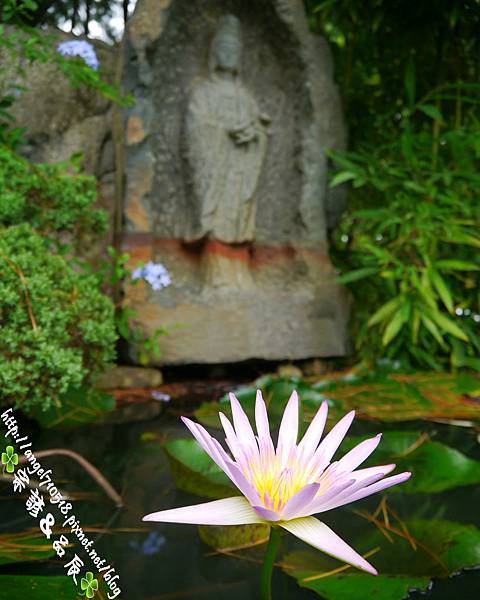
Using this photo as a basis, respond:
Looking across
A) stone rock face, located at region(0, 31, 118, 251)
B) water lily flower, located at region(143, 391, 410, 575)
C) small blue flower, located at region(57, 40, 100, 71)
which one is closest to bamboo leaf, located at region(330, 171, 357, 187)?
stone rock face, located at region(0, 31, 118, 251)

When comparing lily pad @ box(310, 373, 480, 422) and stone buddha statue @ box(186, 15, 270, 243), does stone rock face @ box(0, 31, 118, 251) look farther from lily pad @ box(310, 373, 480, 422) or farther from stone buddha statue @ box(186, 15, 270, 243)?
lily pad @ box(310, 373, 480, 422)

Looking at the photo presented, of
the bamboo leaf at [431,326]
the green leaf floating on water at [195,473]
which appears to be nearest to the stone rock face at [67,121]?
the bamboo leaf at [431,326]

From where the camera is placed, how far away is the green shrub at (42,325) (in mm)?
1205

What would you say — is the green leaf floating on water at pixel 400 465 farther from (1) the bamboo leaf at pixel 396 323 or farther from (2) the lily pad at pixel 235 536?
(1) the bamboo leaf at pixel 396 323

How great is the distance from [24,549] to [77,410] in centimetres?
86

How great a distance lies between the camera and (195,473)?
3.02 ft

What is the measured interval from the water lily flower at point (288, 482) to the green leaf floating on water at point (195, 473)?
1.58 ft

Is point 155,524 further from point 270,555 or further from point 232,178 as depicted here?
point 232,178

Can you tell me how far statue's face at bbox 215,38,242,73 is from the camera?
2543mm

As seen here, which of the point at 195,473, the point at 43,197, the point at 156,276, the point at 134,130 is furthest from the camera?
the point at 134,130

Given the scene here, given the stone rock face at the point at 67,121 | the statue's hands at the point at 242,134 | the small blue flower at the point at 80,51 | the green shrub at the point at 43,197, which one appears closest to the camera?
the green shrub at the point at 43,197

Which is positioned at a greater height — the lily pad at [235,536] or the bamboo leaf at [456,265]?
the bamboo leaf at [456,265]

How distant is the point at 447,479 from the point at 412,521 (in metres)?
0.19

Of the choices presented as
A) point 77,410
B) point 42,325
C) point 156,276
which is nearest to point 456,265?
point 156,276
